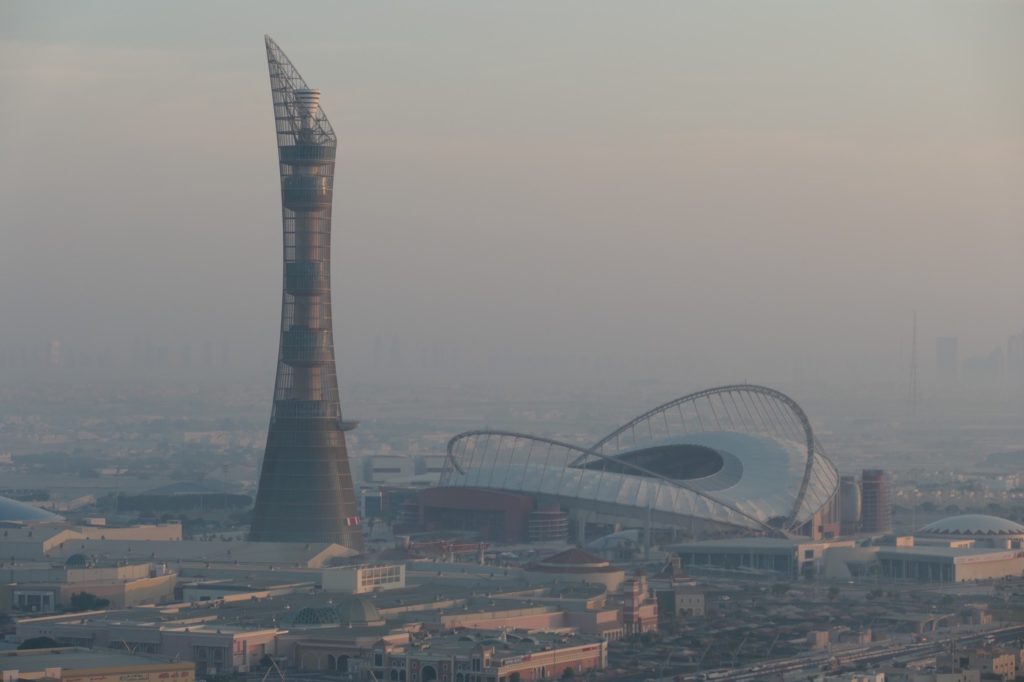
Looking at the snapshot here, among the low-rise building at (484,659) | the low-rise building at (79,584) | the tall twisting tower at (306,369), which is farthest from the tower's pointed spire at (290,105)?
the low-rise building at (484,659)

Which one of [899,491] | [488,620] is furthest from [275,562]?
[899,491]

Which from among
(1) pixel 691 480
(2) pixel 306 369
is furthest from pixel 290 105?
(1) pixel 691 480

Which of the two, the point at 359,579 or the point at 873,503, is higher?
the point at 873,503

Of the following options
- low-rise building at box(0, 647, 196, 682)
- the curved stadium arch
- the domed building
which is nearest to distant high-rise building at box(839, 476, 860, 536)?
the curved stadium arch

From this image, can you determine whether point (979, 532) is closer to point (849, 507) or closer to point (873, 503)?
point (849, 507)

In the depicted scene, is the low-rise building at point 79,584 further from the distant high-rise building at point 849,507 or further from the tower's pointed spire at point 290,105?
the distant high-rise building at point 849,507

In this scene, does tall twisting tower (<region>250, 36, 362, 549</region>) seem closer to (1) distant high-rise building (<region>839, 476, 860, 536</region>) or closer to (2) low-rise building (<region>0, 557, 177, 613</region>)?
(2) low-rise building (<region>0, 557, 177, 613</region>)
